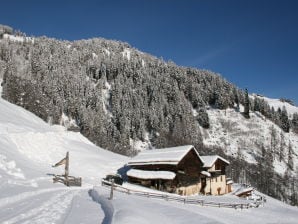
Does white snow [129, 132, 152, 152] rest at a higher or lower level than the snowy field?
higher

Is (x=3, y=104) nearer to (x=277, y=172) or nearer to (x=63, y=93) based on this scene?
(x=63, y=93)

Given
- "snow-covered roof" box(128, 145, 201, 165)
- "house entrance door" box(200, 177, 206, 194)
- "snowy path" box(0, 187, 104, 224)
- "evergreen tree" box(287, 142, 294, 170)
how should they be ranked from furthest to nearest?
1. "evergreen tree" box(287, 142, 294, 170)
2. "house entrance door" box(200, 177, 206, 194)
3. "snow-covered roof" box(128, 145, 201, 165)
4. "snowy path" box(0, 187, 104, 224)

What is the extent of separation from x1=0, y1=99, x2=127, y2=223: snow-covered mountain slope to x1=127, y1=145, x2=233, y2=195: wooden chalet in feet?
19.0

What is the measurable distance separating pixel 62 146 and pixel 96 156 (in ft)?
19.9

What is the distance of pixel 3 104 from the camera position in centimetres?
7856

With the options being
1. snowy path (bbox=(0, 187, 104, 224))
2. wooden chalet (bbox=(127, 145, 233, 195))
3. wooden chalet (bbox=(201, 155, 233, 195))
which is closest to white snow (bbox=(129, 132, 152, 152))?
wooden chalet (bbox=(201, 155, 233, 195))

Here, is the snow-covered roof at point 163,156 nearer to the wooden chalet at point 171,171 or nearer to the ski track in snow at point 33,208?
the wooden chalet at point 171,171

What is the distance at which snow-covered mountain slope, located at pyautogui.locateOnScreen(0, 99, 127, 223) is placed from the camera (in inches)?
890

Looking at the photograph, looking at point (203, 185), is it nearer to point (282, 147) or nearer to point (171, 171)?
point (171, 171)

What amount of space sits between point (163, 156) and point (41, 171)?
1739 centimetres

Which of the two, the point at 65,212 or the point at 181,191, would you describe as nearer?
the point at 65,212

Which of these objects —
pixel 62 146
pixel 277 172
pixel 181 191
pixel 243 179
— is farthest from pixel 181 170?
pixel 277 172

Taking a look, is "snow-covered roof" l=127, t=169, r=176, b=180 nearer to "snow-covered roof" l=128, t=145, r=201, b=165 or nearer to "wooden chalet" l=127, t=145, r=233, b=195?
"wooden chalet" l=127, t=145, r=233, b=195

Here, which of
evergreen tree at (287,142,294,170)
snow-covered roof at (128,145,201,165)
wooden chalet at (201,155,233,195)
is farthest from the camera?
evergreen tree at (287,142,294,170)
